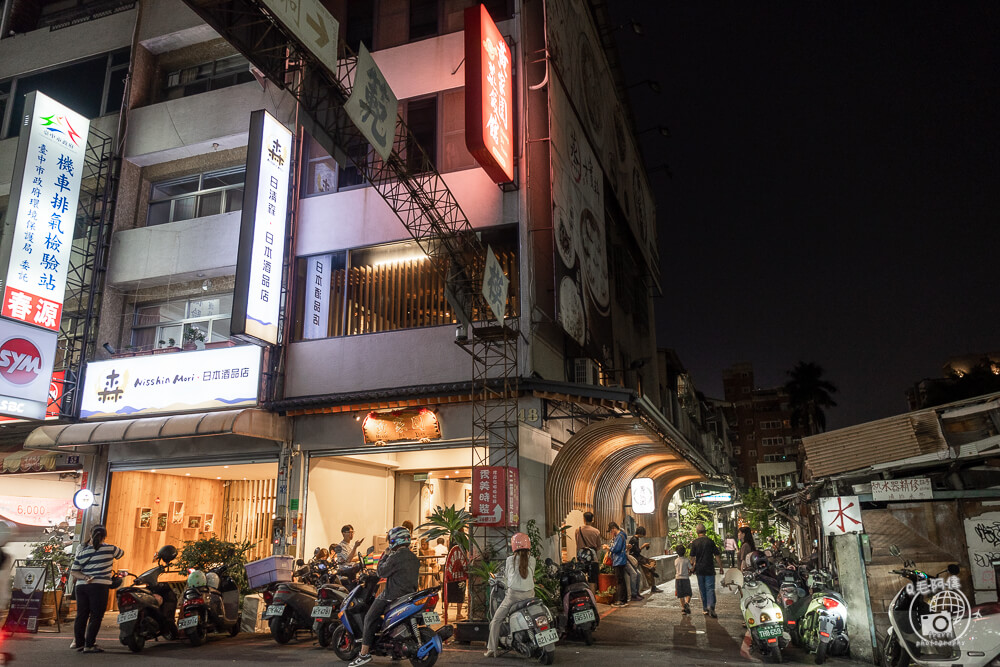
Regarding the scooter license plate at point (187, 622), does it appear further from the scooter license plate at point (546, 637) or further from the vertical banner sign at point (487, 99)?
the vertical banner sign at point (487, 99)

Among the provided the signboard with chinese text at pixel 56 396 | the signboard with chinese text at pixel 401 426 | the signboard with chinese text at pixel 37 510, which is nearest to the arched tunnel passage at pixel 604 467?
the signboard with chinese text at pixel 401 426

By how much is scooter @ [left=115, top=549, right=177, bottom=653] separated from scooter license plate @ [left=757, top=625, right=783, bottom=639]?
8602mm

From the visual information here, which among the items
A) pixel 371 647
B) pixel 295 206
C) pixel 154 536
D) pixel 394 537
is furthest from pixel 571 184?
pixel 154 536

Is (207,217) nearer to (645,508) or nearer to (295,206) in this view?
(295,206)

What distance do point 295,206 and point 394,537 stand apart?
10477 millimetres

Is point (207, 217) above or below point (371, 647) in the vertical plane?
above

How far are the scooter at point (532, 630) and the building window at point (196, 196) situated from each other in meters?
13.6

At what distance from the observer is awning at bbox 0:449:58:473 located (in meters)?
17.5

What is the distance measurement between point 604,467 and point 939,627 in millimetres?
13052

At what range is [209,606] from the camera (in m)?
11.3

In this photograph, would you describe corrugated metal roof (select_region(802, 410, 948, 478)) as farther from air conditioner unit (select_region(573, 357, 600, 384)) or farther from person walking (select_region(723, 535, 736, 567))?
person walking (select_region(723, 535, 736, 567))

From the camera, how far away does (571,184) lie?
17000 mm

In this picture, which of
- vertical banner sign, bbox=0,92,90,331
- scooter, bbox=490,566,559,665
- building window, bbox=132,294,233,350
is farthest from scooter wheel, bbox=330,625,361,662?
vertical banner sign, bbox=0,92,90,331

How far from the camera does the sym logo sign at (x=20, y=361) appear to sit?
1423 cm
